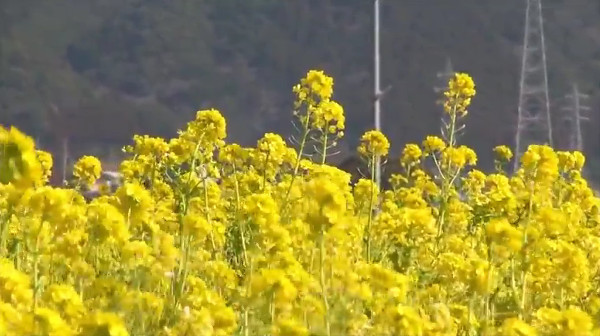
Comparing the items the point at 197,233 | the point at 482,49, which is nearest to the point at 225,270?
the point at 197,233

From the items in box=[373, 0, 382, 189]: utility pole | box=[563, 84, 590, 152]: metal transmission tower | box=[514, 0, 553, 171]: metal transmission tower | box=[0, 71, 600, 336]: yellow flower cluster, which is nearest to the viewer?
box=[0, 71, 600, 336]: yellow flower cluster

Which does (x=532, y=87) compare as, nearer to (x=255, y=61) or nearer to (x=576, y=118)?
(x=576, y=118)

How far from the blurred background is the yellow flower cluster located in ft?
149

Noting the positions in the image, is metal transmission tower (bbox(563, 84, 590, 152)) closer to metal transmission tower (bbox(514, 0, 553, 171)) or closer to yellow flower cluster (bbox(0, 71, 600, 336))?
metal transmission tower (bbox(514, 0, 553, 171))

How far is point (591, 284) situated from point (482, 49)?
5391cm

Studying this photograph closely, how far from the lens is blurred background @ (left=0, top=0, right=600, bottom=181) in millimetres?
53406

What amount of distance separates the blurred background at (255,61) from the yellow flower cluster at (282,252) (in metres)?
45.3

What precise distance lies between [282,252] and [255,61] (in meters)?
63.9

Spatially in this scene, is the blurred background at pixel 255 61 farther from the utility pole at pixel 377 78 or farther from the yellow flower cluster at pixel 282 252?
the yellow flower cluster at pixel 282 252

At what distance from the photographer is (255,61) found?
66562 mm

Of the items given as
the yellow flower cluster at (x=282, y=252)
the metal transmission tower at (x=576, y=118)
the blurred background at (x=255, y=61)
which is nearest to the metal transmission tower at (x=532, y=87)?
the metal transmission tower at (x=576, y=118)

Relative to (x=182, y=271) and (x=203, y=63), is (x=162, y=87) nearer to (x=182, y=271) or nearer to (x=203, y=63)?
(x=203, y=63)

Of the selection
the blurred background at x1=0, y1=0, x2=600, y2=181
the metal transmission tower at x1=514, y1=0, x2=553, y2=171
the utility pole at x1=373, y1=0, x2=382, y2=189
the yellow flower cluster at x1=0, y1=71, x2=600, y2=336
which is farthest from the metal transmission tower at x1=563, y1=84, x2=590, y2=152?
the yellow flower cluster at x1=0, y1=71, x2=600, y2=336

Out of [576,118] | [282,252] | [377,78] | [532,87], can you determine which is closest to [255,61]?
[532,87]
